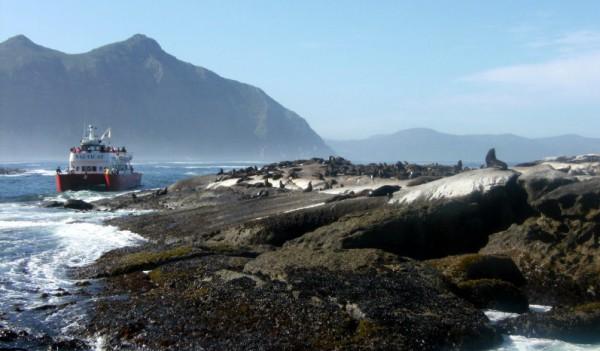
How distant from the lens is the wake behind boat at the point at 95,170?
53125 millimetres

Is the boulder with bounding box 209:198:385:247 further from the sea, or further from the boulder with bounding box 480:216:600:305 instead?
the boulder with bounding box 480:216:600:305

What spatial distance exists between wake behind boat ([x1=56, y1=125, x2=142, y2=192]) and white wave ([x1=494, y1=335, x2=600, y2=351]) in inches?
1859

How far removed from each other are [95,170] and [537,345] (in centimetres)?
5110

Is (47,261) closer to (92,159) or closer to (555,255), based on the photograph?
(555,255)

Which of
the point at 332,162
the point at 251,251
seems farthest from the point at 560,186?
the point at 332,162

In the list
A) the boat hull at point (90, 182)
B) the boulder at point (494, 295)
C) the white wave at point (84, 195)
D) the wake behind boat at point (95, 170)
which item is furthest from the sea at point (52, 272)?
the wake behind boat at point (95, 170)

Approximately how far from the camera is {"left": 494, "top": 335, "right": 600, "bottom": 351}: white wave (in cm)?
1059

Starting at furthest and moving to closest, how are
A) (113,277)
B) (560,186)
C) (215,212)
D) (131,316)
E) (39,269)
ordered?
1. (215,212)
2. (560,186)
3. (39,269)
4. (113,277)
5. (131,316)

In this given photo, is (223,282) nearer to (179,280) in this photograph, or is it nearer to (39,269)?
(179,280)

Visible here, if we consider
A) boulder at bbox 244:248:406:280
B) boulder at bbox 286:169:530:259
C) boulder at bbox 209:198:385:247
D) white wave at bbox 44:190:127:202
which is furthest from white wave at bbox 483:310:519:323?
white wave at bbox 44:190:127:202

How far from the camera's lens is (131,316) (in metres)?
Result: 11.3

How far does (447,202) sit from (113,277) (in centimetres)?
975

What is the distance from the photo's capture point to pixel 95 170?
185 ft

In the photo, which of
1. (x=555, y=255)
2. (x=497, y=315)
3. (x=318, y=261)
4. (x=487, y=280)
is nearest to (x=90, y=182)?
(x=318, y=261)
